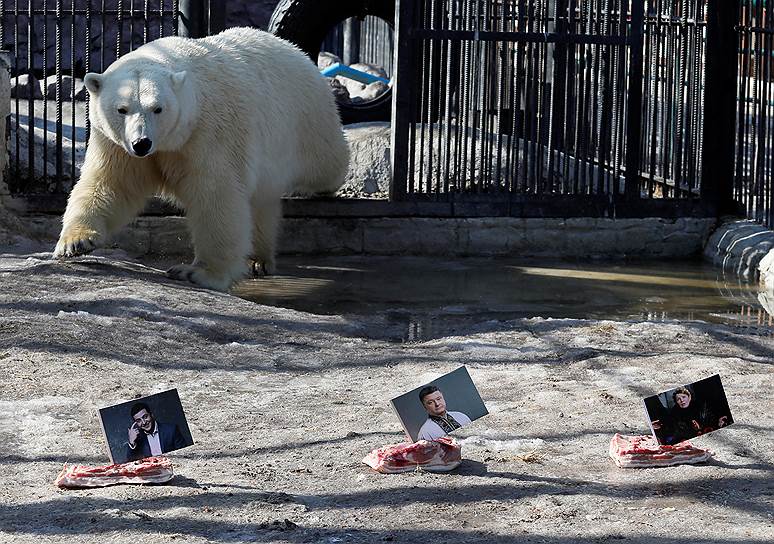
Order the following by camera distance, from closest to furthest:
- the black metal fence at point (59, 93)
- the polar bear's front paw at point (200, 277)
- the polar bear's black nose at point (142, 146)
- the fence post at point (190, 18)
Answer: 1. the polar bear's black nose at point (142, 146)
2. the polar bear's front paw at point (200, 277)
3. the black metal fence at point (59, 93)
4. the fence post at point (190, 18)

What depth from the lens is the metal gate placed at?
26.4 ft

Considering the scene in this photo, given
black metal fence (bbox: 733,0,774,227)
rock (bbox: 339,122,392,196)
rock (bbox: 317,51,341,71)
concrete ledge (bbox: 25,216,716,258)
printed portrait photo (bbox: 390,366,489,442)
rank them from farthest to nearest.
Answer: rock (bbox: 317,51,341,71), rock (bbox: 339,122,392,196), concrete ledge (bbox: 25,216,716,258), black metal fence (bbox: 733,0,774,227), printed portrait photo (bbox: 390,366,489,442)

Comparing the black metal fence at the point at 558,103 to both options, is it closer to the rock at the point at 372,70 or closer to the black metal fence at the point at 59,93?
the black metal fence at the point at 59,93

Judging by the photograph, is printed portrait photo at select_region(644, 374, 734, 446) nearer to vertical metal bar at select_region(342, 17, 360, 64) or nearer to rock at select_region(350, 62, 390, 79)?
rock at select_region(350, 62, 390, 79)

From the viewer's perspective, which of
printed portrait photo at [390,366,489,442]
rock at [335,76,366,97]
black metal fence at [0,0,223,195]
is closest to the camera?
printed portrait photo at [390,366,489,442]

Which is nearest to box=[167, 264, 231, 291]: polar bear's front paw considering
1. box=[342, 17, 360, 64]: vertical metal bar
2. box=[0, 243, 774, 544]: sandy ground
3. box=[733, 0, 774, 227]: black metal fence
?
box=[0, 243, 774, 544]: sandy ground

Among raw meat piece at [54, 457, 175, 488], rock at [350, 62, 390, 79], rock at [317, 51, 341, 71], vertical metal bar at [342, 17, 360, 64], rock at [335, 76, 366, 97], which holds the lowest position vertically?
raw meat piece at [54, 457, 175, 488]

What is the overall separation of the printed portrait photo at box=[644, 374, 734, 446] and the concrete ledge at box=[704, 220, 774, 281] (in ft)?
12.7

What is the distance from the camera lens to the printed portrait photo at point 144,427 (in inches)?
130

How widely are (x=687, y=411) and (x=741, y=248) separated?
445cm

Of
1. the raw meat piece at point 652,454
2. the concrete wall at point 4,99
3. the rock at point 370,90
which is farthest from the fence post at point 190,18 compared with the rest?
the rock at point 370,90

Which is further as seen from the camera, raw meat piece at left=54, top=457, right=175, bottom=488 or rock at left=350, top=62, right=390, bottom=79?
rock at left=350, top=62, right=390, bottom=79

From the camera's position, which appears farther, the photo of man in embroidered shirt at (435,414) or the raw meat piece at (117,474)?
the photo of man in embroidered shirt at (435,414)

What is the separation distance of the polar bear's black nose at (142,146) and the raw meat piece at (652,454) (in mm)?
2987
